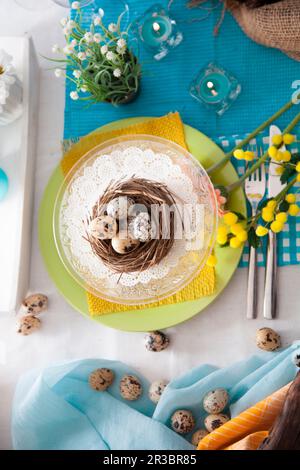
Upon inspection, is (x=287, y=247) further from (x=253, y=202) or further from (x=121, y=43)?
(x=121, y=43)

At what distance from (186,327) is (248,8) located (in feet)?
1.79

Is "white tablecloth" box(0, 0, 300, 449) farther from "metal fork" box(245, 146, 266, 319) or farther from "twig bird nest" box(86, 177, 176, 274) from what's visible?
"twig bird nest" box(86, 177, 176, 274)

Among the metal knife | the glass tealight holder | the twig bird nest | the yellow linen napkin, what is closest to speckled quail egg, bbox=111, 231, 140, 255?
the twig bird nest

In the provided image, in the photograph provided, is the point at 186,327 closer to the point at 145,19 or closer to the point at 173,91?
the point at 173,91

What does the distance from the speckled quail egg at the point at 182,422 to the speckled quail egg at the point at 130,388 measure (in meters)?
0.07

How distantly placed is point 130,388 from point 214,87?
1.78 feet

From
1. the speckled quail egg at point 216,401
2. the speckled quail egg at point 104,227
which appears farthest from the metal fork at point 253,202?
the speckled quail egg at point 104,227

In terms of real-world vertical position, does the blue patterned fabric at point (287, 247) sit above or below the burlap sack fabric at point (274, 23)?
below

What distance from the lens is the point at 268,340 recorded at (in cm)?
89

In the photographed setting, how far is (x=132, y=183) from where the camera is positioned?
858 mm

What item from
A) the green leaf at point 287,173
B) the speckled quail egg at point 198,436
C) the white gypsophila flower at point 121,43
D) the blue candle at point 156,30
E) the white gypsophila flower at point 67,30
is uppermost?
the blue candle at point 156,30

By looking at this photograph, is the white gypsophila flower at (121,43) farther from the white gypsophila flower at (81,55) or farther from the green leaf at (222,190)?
the green leaf at (222,190)

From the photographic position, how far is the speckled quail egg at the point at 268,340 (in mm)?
894

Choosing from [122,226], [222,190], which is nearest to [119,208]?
[122,226]
